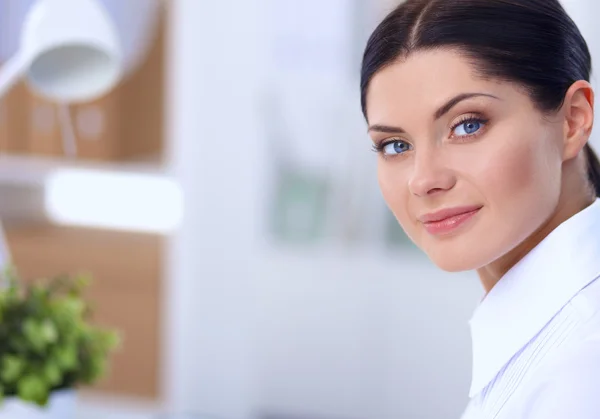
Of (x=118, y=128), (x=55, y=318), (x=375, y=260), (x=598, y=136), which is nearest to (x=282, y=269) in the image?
(x=375, y=260)

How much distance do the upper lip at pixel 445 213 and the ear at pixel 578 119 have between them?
4.6 inches

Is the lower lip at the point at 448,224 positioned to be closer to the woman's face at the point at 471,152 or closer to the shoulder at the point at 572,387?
the woman's face at the point at 471,152

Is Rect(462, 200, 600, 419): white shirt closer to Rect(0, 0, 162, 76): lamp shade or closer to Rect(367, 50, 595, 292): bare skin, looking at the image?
Rect(367, 50, 595, 292): bare skin

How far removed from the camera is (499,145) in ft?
2.62

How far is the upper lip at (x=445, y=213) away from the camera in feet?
2.67

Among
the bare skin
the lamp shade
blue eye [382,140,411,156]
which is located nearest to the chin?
the bare skin

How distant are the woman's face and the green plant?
0.85 meters

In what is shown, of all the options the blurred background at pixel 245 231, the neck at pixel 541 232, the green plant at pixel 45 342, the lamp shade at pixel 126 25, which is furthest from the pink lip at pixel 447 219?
the lamp shade at pixel 126 25

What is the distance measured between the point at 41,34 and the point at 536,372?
3.69 ft

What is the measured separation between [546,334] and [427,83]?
0.26 meters

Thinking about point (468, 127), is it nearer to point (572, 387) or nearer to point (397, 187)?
point (397, 187)

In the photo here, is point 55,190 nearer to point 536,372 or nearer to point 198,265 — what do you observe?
point 198,265

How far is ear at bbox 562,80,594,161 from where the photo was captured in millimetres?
842

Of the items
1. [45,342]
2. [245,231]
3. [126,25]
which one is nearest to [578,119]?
[45,342]
